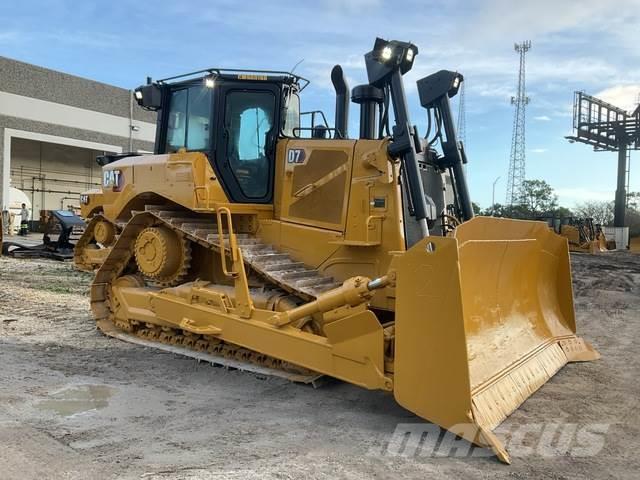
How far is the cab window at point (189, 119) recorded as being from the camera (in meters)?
6.06

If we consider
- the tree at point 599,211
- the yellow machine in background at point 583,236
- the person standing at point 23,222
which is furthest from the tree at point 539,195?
the person standing at point 23,222

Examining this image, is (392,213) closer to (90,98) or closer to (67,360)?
(67,360)

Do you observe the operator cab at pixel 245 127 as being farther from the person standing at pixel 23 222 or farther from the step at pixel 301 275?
the person standing at pixel 23 222

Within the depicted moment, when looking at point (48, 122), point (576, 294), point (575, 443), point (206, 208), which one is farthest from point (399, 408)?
point (48, 122)

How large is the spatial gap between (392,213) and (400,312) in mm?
1338

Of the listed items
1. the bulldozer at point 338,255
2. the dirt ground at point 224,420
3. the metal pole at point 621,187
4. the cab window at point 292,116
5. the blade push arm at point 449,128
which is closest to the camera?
the dirt ground at point 224,420

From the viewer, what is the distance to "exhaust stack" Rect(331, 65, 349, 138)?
666cm

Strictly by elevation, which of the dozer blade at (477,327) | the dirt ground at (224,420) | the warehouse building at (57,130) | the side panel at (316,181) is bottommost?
the dirt ground at (224,420)

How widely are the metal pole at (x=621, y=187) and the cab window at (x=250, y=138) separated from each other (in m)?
33.2

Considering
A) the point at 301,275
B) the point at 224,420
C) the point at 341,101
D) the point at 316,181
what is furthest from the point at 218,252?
the point at 341,101

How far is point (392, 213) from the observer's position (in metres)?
5.05

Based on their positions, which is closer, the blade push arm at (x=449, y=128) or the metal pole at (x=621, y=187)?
the blade push arm at (x=449, y=128)

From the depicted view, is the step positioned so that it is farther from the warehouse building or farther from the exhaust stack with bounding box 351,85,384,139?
the warehouse building

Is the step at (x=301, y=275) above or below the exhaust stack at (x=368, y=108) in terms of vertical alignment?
below
